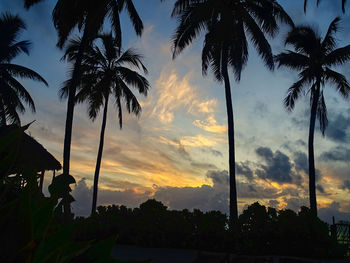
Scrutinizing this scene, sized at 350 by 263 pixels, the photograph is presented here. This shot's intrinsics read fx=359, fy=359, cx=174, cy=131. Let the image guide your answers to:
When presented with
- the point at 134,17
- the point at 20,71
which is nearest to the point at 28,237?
the point at 134,17

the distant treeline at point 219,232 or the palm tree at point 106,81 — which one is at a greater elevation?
the palm tree at point 106,81

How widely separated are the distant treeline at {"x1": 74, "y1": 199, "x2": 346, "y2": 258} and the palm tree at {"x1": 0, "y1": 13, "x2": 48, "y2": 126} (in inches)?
674

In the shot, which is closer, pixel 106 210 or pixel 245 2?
pixel 106 210

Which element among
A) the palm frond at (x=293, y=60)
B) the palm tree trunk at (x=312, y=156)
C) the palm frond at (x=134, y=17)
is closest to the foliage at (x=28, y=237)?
the palm frond at (x=134, y=17)

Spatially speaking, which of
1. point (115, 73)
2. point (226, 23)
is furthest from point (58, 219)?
point (115, 73)

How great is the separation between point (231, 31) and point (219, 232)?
1108 cm

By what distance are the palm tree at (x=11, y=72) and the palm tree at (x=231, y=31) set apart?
12.1 m

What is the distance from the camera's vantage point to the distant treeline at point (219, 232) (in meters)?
9.30

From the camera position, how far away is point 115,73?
25.5 meters

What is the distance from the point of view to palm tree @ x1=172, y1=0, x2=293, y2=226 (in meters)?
17.9

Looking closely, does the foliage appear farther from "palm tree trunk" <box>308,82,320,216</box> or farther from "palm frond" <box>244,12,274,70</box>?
"palm tree trunk" <box>308,82,320,216</box>

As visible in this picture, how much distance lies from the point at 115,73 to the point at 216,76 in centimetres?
862

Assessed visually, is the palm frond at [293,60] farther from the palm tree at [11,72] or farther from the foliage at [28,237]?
the foliage at [28,237]

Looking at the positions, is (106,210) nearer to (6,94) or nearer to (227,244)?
(227,244)
